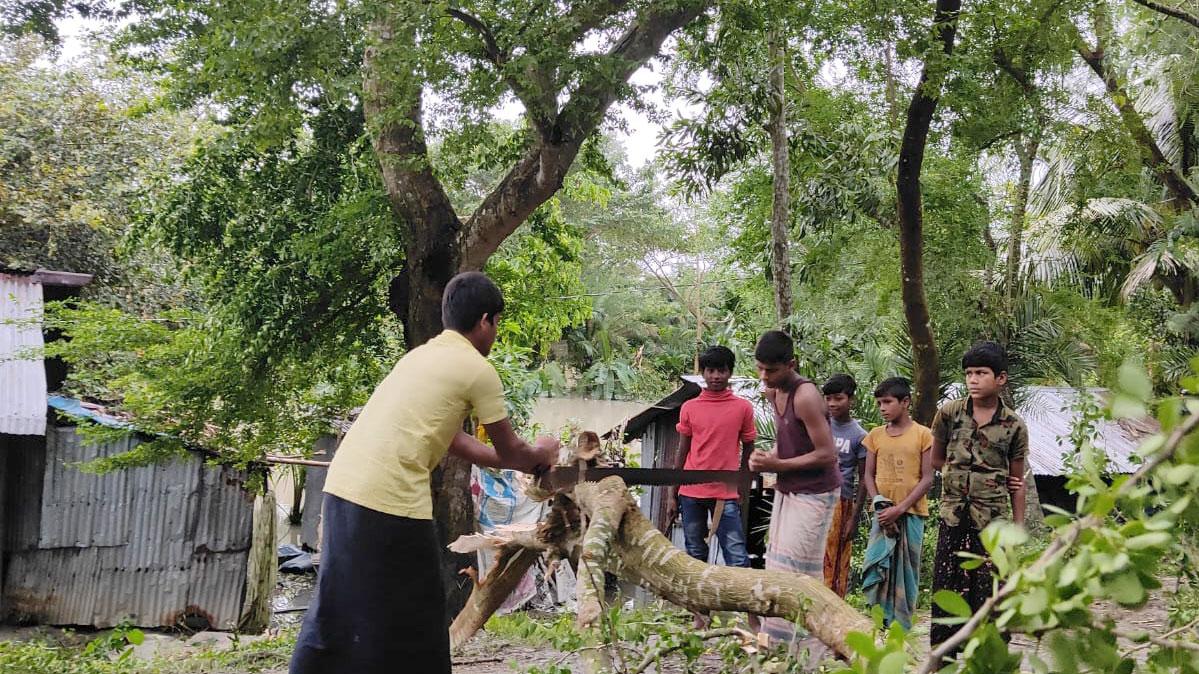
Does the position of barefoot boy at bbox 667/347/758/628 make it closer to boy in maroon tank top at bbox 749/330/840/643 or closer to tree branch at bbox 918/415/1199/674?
boy in maroon tank top at bbox 749/330/840/643

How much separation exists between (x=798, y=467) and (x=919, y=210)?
4.38 m

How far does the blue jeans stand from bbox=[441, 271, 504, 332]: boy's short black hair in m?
3.40

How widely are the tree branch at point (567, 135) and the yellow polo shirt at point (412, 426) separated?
195 inches

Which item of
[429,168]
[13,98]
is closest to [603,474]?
[429,168]

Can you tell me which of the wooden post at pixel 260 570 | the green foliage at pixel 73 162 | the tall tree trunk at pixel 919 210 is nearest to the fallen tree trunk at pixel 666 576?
the tall tree trunk at pixel 919 210

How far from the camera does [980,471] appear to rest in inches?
202

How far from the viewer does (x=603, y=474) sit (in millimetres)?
4852

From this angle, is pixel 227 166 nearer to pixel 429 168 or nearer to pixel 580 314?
pixel 429 168

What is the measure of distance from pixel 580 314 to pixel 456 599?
4504 mm

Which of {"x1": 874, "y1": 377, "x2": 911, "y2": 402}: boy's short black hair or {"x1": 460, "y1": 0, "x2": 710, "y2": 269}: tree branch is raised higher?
{"x1": 460, "y1": 0, "x2": 710, "y2": 269}: tree branch

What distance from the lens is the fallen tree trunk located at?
12.8ft

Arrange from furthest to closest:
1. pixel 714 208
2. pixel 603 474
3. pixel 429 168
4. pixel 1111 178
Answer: pixel 714 208, pixel 1111 178, pixel 429 168, pixel 603 474

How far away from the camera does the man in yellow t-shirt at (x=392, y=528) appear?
3.53m

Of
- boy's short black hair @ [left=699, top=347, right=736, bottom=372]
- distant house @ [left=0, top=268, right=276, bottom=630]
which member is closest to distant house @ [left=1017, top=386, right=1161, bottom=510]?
boy's short black hair @ [left=699, top=347, right=736, bottom=372]
